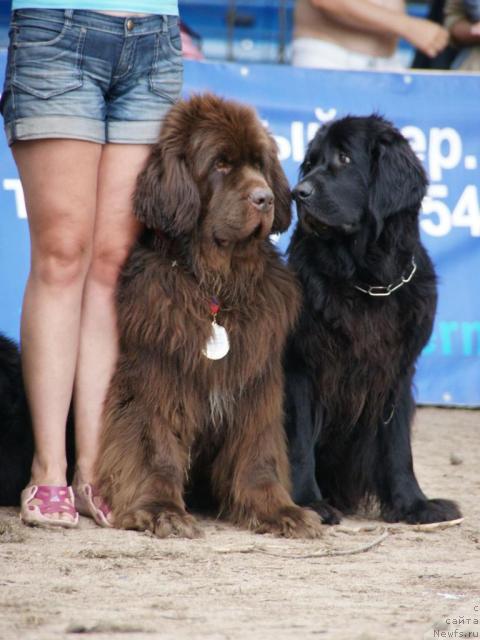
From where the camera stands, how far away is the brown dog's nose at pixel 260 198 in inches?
149

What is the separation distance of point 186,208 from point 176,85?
1.47 ft

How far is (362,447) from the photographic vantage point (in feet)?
14.0

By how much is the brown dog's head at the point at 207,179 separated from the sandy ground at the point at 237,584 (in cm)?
101

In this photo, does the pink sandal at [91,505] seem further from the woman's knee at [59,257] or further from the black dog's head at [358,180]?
the black dog's head at [358,180]

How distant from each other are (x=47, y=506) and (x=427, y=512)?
4.36 feet

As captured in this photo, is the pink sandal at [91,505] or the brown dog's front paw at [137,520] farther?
the pink sandal at [91,505]

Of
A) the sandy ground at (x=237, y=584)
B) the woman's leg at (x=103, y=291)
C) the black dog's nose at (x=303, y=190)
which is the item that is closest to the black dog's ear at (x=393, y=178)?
the black dog's nose at (x=303, y=190)

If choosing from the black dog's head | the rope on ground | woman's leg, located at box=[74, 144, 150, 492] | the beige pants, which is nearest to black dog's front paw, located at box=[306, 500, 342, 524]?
the rope on ground

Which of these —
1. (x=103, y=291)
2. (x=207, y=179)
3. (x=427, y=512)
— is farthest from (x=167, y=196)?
(x=427, y=512)

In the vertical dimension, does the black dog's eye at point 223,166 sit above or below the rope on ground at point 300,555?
above

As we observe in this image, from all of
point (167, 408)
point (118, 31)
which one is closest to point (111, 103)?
point (118, 31)

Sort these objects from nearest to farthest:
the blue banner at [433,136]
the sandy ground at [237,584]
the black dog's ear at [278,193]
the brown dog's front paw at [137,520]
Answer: the sandy ground at [237,584]
the brown dog's front paw at [137,520]
the black dog's ear at [278,193]
the blue banner at [433,136]

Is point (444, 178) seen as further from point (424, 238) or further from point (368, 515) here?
point (368, 515)

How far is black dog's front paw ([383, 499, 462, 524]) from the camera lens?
13.4 feet
